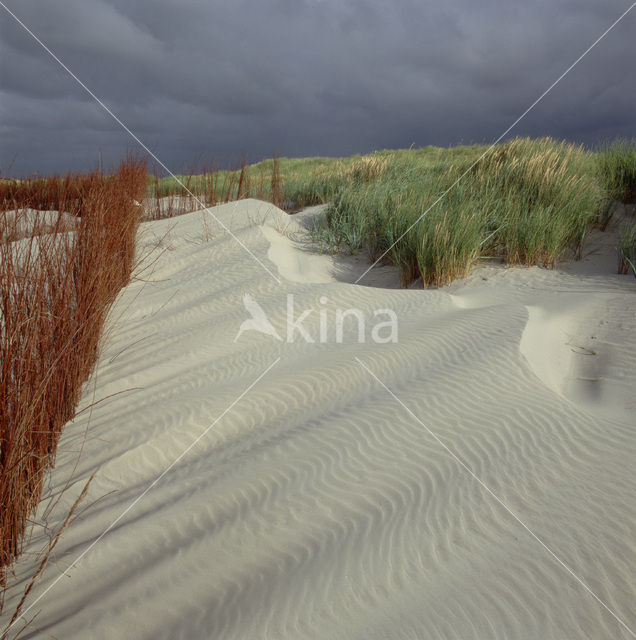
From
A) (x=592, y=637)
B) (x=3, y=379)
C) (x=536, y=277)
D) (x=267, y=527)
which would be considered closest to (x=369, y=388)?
(x=267, y=527)

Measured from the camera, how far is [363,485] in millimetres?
1785

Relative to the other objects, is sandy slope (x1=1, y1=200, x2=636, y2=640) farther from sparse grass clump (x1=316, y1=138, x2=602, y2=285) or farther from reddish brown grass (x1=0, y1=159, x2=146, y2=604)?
sparse grass clump (x1=316, y1=138, x2=602, y2=285)

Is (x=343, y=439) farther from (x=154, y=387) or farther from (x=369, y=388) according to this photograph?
(x=154, y=387)

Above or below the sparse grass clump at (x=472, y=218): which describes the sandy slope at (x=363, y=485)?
below

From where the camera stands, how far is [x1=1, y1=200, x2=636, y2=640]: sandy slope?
4.28ft

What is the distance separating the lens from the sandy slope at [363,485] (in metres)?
1.30
